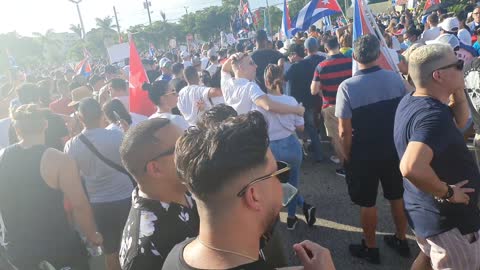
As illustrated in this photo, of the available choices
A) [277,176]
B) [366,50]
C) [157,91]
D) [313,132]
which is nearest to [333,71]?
[313,132]

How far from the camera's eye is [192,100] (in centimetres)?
467

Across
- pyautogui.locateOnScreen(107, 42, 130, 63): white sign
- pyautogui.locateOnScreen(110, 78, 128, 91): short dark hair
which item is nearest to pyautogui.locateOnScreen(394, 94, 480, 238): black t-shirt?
pyautogui.locateOnScreen(110, 78, 128, 91): short dark hair

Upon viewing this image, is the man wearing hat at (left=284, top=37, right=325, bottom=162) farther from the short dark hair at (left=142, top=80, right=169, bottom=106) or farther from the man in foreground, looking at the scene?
the man in foreground

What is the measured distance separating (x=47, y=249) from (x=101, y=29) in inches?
2997

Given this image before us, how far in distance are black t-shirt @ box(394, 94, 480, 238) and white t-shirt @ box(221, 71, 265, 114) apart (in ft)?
5.76

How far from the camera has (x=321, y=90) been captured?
552cm

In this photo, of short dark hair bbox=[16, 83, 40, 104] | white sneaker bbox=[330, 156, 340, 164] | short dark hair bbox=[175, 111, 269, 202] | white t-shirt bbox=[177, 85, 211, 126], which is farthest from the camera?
white sneaker bbox=[330, 156, 340, 164]

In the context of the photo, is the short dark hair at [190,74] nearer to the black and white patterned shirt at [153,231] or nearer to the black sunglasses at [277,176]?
the black and white patterned shirt at [153,231]

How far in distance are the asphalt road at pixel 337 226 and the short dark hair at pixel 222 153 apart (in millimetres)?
2853

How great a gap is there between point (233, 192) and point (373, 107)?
2.40 meters

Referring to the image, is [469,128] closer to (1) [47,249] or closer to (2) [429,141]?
(2) [429,141]

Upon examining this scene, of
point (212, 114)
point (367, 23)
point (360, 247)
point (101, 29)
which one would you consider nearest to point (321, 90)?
point (367, 23)

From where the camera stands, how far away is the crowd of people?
1.24m

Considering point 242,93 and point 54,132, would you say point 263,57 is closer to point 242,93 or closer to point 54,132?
point 242,93
